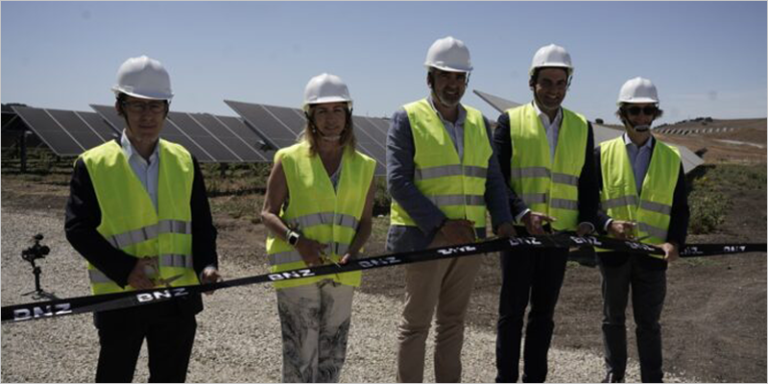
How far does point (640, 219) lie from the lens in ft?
15.0

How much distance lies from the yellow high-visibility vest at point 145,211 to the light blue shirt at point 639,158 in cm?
286

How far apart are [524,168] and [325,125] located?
4.58 feet

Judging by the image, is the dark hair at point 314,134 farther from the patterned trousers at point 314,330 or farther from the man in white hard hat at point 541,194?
the man in white hard hat at point 541,194

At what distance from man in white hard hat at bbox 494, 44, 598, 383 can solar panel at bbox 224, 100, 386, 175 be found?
42.3 feet

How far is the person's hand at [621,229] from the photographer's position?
448 cm

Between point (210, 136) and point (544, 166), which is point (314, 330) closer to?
point (544, 166)

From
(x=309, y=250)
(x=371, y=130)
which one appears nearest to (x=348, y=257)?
(x=309, y=250)

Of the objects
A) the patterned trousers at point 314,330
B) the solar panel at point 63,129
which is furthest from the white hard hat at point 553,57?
Result: the solar panel at point 63,129

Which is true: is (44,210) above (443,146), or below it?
below

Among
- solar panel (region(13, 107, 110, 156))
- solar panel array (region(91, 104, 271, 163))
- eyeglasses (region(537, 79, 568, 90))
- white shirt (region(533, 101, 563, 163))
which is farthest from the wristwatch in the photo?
solar panel (region(13, 107, 110, 156))

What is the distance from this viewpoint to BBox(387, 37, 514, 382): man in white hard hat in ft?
13.0

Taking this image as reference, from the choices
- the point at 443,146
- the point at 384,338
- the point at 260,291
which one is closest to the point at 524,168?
the point at 443,146

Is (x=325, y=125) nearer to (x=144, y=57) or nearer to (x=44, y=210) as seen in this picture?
(x=144, y=57)

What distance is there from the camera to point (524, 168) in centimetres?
434
